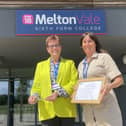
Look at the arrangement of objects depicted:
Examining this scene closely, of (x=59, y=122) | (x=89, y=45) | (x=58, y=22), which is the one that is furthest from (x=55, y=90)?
(x=58, y=22)

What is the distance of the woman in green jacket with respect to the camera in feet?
11.5

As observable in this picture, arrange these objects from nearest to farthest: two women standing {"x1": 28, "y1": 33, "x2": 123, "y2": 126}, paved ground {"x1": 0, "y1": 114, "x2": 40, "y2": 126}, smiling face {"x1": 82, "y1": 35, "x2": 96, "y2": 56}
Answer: two women standing {"x1": 28, "y1": 33, "x2": 123, "y2": 126} → smiling face {"x1": 82, "y1": 35, "x2": 96, "y2": 56} → paved ground {"x1": 0, "y1": 114, "x2": 40, "y2": 126}

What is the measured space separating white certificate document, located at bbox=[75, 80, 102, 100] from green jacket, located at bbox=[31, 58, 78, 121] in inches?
4.5

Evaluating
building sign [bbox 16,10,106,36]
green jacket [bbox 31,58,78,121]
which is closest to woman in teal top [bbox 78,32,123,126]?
green jacket [bbox 31,58,78,121]

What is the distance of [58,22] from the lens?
6918 mm

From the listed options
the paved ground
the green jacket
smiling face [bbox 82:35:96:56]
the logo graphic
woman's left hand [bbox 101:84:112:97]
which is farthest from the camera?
the paved ground

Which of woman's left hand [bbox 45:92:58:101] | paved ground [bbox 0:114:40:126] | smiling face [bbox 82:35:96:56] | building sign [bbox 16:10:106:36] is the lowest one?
paved ground [bbox 0:114:40:126]

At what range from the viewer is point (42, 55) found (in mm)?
10188

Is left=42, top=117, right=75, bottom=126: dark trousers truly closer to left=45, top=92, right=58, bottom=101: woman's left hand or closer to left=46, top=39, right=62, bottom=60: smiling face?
left=45, top=92, right=58, bottom=101: woman's left hand

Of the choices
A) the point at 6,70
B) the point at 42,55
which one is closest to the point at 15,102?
the point at 6,70

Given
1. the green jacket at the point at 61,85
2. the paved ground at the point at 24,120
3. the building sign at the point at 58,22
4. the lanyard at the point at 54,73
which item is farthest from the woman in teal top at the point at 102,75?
the paved ground at the point at 24,120

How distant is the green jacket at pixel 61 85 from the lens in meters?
3.55

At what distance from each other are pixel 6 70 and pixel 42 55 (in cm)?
300

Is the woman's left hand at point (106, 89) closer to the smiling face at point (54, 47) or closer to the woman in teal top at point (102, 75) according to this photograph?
the woman in teal top at point (102, 75)
